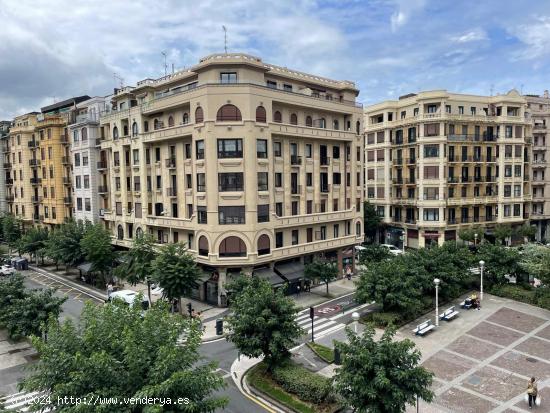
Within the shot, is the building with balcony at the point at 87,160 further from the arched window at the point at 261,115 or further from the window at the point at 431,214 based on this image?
the window at the point at 431,214

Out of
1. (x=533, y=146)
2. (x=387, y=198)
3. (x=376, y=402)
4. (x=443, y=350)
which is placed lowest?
(x=443, y=350)

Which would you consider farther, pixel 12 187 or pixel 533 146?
pixel 12 187

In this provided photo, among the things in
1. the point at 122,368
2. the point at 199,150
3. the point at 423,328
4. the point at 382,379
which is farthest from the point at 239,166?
the point at 122,368

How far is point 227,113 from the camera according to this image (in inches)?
1436

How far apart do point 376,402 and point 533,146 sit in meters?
68.6

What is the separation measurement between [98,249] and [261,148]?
71.1ft

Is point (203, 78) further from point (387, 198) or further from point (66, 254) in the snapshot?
point (387, 198)

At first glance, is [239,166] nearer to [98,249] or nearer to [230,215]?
[230,215]

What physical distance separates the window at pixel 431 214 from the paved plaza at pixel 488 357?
25378 millimetres

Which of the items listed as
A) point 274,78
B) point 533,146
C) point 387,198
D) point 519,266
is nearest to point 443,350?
point 519,266

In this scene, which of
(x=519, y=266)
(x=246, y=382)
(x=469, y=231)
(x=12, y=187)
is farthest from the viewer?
(x=12, y=187)

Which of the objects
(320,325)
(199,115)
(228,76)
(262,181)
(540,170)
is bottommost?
(320,325)

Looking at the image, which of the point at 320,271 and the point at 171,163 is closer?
the point at 320,271

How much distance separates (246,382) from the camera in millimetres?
22766
